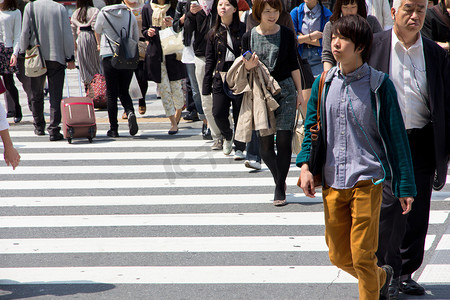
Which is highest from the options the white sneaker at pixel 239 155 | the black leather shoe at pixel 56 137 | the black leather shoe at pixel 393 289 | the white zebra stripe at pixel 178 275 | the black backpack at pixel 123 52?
the black backpack at pixel 123 52

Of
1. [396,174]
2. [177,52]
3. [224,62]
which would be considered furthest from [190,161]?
[396,174]

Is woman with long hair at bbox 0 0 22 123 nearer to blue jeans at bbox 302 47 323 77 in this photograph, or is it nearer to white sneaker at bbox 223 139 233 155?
white sneaker at bbox 223 139 233 155

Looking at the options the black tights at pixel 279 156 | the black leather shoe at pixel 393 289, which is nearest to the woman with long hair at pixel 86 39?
the black tights at pixel 279 156

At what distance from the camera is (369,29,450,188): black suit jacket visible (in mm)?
4340

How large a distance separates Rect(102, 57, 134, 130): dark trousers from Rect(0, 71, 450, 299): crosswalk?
45.8 inches

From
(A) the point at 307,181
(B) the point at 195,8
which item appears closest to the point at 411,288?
(A) the point at 307,181

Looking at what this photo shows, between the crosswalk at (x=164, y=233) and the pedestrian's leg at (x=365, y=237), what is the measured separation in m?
0.72

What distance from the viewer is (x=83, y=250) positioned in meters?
5.75

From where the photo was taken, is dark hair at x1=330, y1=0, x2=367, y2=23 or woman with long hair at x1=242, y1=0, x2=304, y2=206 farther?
woman with long hair at x1=242, y1=0, x2=304, y2=206

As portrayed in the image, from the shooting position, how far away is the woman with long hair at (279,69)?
677cm

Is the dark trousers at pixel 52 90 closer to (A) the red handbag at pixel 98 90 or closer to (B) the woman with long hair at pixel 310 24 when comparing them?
(A) the red handbag at pixel 98 90

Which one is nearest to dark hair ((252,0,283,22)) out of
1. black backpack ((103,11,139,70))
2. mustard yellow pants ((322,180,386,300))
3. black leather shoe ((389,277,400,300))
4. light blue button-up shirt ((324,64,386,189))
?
light blue button-up shirt ((324,64,386,189))

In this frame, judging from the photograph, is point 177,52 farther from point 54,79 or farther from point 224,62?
point 224,62

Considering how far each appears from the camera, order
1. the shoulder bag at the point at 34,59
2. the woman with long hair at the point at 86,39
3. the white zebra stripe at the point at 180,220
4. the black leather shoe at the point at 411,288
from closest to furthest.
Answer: the black leather shoe at the point at 411,288
the white zebra stripe at the point at 180,220
the shoulder bag at the point at 34,59
the woman with long hair at the point at 86,39
